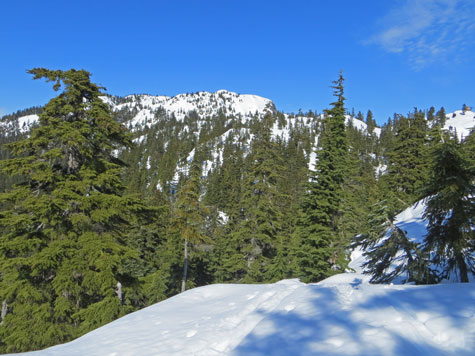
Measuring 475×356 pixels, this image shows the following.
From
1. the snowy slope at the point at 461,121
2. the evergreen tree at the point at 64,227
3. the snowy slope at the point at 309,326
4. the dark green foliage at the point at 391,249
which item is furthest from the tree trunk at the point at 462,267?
the snowy slope at the point at 461,121

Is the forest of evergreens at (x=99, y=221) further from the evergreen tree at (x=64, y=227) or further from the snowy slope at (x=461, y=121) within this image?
the snowy slope at (x=461, y=121)

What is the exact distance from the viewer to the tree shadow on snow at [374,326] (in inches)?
147

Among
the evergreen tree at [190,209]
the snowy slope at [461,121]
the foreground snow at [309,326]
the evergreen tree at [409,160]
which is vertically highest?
the snowy slope at [461,121]

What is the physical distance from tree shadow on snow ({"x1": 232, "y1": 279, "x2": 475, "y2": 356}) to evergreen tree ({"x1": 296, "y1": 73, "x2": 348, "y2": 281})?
9.84 metres

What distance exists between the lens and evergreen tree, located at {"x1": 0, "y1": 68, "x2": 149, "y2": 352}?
902 cm

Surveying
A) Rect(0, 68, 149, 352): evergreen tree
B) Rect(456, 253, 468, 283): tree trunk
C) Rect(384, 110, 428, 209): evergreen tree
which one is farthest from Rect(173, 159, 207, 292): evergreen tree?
Rect(384, 110, 428, 209): evergreen tree

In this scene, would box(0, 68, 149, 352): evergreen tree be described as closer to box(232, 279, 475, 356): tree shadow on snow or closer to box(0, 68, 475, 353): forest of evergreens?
box(0, 68, 475, 353): forest of evergreens

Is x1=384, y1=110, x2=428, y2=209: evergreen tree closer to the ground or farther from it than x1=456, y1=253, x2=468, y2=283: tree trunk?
farther from it

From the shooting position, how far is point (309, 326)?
4695 mm

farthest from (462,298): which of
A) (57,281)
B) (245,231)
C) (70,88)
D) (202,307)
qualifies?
(245,231)

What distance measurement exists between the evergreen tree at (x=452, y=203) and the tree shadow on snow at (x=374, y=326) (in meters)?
1.64

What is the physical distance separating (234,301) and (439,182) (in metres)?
5.69

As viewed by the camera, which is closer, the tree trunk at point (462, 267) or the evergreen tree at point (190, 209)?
the tree trunk at point (462, 267)

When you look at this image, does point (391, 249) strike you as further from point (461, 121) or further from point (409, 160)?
point (461, 121)
